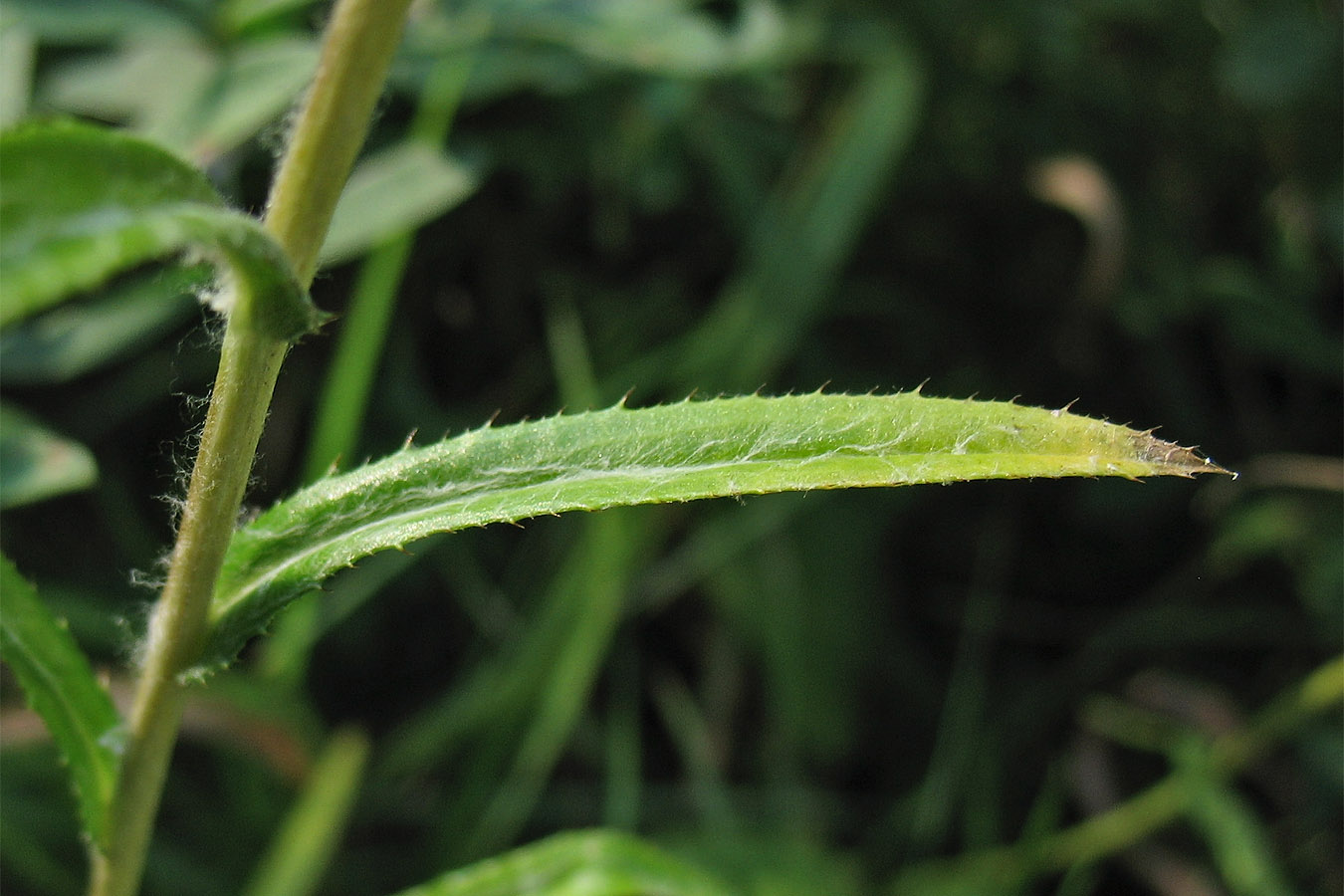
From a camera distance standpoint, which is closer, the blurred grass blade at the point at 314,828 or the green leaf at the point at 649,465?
the green leaf at the point at 649,465

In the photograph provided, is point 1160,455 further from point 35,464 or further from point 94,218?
point 35,464

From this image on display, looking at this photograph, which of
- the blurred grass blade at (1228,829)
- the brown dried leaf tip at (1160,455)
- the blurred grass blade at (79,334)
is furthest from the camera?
the blurred grass blade at (1228,829)

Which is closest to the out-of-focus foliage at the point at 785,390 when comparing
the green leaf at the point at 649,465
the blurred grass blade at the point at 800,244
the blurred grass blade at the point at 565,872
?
the blurred grass blade at the point at 800,244

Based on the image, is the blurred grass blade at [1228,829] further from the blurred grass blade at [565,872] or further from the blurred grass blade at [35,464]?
the blurred grass blade at [35,464]

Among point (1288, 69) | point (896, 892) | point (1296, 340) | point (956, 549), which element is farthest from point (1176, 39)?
point (896, 892)

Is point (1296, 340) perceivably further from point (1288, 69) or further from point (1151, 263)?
point (1288, 69)
